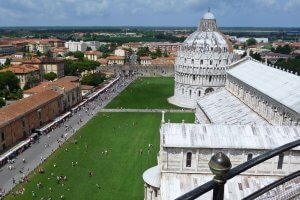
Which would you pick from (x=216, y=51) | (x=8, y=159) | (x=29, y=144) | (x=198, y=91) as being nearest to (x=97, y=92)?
(x=198, y=91)

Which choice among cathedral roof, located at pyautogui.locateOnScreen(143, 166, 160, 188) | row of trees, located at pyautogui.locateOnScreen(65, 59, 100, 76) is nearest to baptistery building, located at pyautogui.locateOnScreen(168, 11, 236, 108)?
row of trees, located at pyautogui.locateOnScreen(65, 59, 100, 76)

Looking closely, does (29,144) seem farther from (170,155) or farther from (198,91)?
(198,91)

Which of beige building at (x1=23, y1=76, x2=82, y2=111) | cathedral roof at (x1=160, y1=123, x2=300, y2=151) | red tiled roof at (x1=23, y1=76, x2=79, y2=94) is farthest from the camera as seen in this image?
red tiled roof at (x1=23, y1=76, x2=79, y2=94)

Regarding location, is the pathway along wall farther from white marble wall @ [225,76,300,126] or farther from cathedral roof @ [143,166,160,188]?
cathedral roof @ [143,166,160,188]

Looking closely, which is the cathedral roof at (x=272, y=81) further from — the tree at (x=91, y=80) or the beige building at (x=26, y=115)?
the tree at (x=91, y=80)

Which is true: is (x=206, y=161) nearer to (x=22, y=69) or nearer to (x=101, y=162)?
(x=101, y=162)

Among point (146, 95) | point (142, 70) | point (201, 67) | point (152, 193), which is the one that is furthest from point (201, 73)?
point (152, 193)
